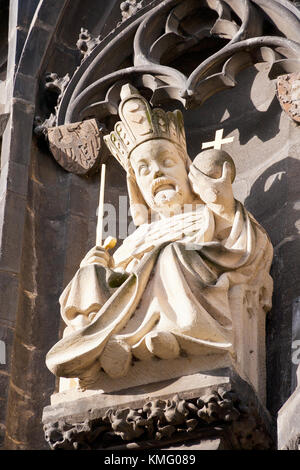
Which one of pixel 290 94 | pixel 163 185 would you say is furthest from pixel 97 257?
pixel 290 94

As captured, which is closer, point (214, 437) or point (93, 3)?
point (214, 437)

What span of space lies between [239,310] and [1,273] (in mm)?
1358

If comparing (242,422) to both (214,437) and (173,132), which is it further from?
(173,132)

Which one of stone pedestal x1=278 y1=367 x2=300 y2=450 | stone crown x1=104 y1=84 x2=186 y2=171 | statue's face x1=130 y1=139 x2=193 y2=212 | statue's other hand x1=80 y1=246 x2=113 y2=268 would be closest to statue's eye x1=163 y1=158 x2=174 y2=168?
statue's face x1=130 y1=139 x2=193 y2=212

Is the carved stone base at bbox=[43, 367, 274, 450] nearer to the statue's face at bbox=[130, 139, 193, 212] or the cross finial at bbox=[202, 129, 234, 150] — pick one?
the statue's face at bbox=[130, 139, 193, 212]

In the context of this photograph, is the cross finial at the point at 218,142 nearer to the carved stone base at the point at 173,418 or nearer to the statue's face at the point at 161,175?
the statue's face at the point at 161,175

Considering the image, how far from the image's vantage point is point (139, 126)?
8.47 m

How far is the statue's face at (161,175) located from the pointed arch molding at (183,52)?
1.92 feet

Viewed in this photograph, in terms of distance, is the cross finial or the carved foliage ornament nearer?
the carved foliage ornament

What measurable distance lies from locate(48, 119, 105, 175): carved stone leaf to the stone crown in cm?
49

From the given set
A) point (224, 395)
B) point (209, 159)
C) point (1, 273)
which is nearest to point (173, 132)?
point (209, 159)

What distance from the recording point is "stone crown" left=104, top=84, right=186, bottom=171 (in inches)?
332

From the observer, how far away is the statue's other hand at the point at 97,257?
318 inches

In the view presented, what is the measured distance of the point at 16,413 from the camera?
822 cm
